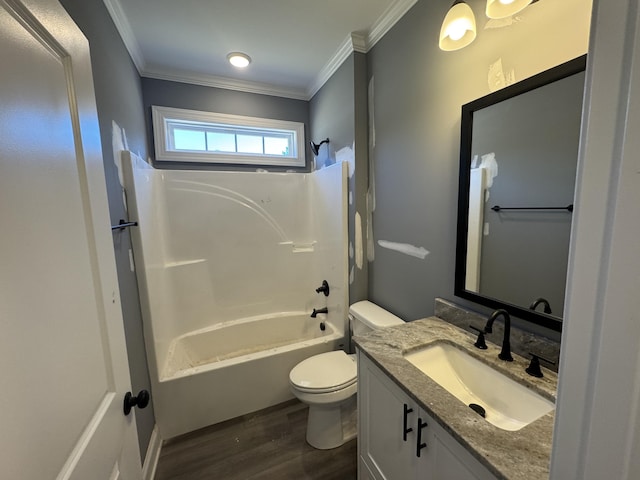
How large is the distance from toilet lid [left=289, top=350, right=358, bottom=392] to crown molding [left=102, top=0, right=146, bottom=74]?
2.32m

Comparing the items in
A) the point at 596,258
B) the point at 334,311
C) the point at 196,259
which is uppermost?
the point at 596,258

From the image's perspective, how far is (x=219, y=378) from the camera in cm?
186

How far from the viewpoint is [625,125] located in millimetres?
316

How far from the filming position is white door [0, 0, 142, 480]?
1.50 ft

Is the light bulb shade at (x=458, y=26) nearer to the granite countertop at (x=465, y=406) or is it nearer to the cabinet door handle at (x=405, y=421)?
the granite countertop at (x=465, y=406)

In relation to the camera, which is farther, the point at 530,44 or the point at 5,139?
the point at 530,44

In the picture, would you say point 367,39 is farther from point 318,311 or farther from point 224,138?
point 318,311

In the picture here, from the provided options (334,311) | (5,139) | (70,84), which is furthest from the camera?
(334,311)

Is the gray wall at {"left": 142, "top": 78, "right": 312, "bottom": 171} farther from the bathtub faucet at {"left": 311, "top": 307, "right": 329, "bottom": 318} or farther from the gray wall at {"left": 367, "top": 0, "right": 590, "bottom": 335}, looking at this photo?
the bathtub faucet at {"left": 311, "top": 307, "right": 329, "bottom": 318}

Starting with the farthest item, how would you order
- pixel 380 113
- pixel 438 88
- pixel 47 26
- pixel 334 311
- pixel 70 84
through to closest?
1. pixel 334 311
2. pixel 380 113
3. pixel 438 88
4. pixel 70 84
5. pixel 47 26

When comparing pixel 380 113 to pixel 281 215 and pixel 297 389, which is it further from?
pixel 297 389

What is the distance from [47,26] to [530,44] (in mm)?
1461

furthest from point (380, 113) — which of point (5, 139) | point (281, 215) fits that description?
point (5, 139)

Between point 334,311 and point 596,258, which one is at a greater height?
point 596,258
